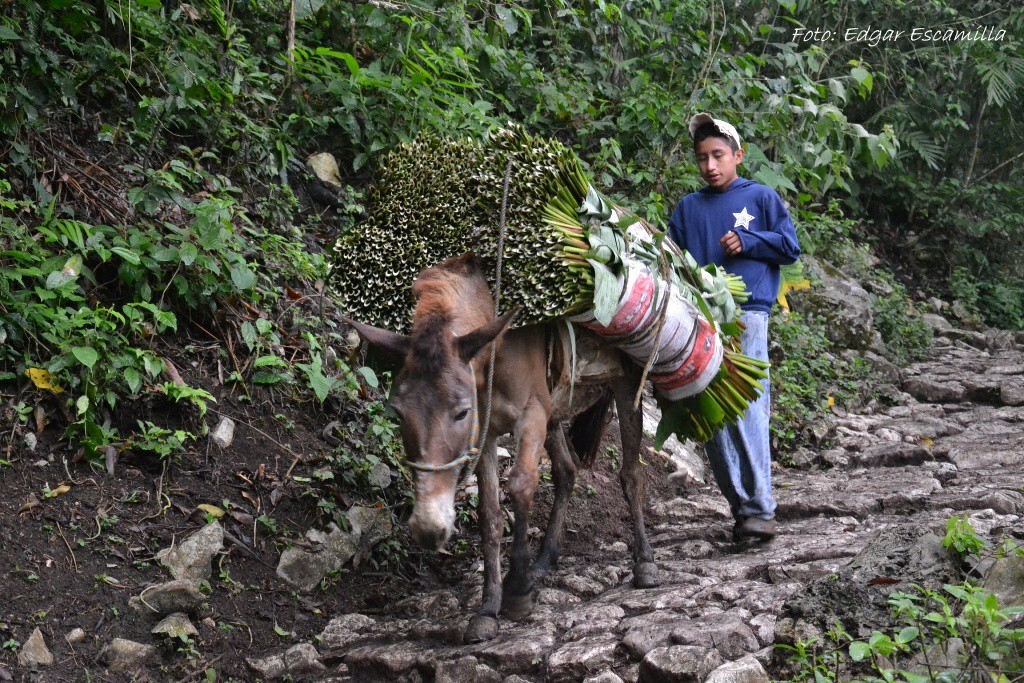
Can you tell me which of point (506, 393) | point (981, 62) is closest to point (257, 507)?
point (506, 393)

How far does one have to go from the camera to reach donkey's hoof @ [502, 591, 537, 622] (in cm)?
410

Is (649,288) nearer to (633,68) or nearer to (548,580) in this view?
(548,580)

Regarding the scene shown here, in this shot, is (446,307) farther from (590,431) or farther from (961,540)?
(961,540)

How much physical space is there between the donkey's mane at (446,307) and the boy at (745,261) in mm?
1719

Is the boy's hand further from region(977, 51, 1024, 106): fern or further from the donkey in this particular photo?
region(977, 51, 1024, 106): fern

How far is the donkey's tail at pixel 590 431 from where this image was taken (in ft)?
17.5

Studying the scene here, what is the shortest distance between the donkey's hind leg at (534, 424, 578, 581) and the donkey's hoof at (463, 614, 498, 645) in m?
0.96

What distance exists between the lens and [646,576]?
4410 millimetres

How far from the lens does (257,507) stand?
15.2 ft

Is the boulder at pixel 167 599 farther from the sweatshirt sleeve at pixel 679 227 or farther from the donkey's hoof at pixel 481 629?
the sweatshirt sleeve at pixel 679 227

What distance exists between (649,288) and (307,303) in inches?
109

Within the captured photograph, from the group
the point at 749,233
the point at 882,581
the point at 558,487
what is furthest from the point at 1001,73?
the point at 882,581

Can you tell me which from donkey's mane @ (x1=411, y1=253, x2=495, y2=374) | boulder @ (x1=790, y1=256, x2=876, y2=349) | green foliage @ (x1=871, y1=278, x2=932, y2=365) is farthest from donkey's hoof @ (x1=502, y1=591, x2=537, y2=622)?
green foliage @ (x1=871, y1=278, x2=932, y2=365)

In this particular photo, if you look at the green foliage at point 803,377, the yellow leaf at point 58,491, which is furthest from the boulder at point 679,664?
the green foliage at point 803,377
